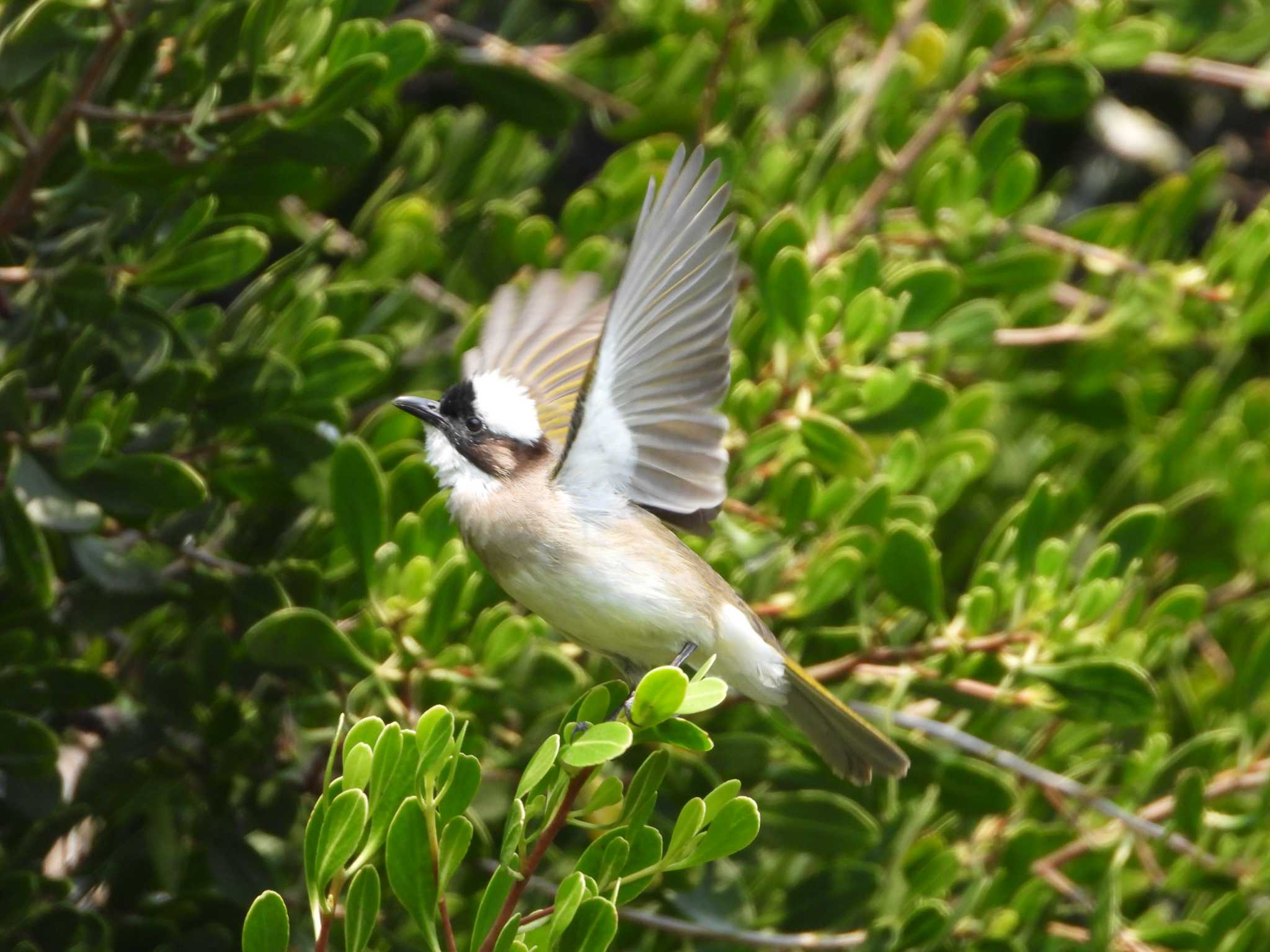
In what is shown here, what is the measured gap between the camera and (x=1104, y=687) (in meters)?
2.81

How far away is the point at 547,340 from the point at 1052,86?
1523 mm

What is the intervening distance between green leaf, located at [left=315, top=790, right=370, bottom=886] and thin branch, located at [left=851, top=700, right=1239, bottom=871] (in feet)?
4.82

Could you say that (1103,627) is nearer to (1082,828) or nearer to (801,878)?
(1082,828)

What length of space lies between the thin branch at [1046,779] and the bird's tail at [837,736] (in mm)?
84

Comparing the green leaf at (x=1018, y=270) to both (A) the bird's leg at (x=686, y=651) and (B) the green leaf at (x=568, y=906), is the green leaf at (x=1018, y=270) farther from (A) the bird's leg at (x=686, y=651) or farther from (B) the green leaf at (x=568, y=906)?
(B) the green leaf at (x=568, y=906)

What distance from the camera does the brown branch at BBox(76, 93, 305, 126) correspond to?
2.68m

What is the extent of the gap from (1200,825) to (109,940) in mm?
2136

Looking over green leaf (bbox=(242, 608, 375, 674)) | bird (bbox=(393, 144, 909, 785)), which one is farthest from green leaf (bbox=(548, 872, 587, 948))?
bird (bbox=(393, 144, 909, 785))

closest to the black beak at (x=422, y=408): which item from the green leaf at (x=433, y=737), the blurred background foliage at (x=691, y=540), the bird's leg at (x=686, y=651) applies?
the blurred background foliage at (x=691, y=540)

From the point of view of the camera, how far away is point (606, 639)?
277cm

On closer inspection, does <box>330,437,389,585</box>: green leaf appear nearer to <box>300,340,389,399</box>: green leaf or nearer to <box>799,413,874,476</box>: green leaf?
<box>300,340,389,399</box>: green leaf

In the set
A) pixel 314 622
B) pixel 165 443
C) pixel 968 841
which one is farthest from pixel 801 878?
pixel 165 443

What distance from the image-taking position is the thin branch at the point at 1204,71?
13.2ft

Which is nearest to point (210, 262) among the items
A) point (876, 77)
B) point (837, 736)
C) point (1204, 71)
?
point (837, 736)
